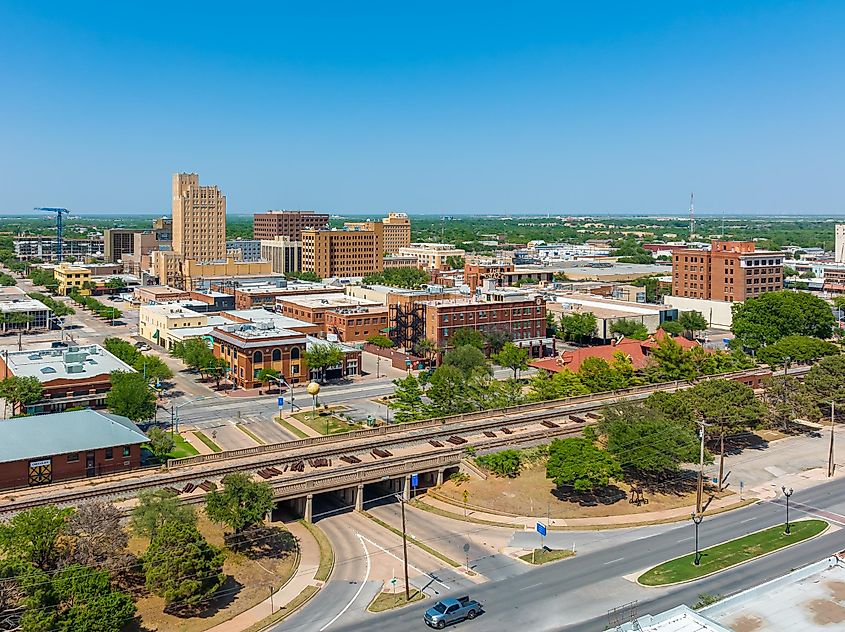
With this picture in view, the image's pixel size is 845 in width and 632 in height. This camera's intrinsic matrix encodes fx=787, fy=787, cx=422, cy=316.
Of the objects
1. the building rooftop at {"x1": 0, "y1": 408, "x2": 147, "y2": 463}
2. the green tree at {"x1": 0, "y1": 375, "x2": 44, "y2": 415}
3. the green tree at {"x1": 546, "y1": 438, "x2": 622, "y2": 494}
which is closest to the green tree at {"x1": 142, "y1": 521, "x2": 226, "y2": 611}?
the building rooftop at {"x1": 0, "y1": 408, "x2": 147, "y2": 463}

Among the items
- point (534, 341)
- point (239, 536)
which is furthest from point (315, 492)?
point (534, 341)

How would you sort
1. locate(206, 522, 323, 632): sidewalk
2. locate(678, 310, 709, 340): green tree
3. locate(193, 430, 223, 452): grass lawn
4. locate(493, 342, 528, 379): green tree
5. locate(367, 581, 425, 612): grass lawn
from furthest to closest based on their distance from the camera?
locate(678, 310, 709, 340): green tree
locate(493, 342, 528, 379): green tree
locate(193, 430, 223, 452): grass lawn
locate(367, 581, 425, 612): grass lawn
locate(206, 522, 323, 632): sidewalk

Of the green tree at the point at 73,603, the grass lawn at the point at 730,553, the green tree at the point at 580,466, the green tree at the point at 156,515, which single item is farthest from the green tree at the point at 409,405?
the green tree at the point at 73,603

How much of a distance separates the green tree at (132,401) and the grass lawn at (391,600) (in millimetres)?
40382

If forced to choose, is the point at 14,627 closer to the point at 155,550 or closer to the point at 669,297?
the point at 155,550

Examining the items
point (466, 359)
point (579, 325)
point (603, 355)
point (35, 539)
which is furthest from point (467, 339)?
point (35, 539)

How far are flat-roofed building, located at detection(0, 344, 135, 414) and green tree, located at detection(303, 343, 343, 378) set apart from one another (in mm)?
23911

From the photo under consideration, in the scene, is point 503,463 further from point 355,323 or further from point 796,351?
point 355,323

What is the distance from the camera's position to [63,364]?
9169cm

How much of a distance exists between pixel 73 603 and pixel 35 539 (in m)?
6.03

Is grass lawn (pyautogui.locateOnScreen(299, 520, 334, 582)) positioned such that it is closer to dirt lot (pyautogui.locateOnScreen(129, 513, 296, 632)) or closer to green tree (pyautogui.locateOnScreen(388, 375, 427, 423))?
dirt lot (pyautogui.locateOnScreen(129, 513, 296, 632))

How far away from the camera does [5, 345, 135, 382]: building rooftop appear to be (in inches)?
3413

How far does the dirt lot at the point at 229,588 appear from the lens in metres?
44.8

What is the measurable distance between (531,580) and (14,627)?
2950 centimetres
